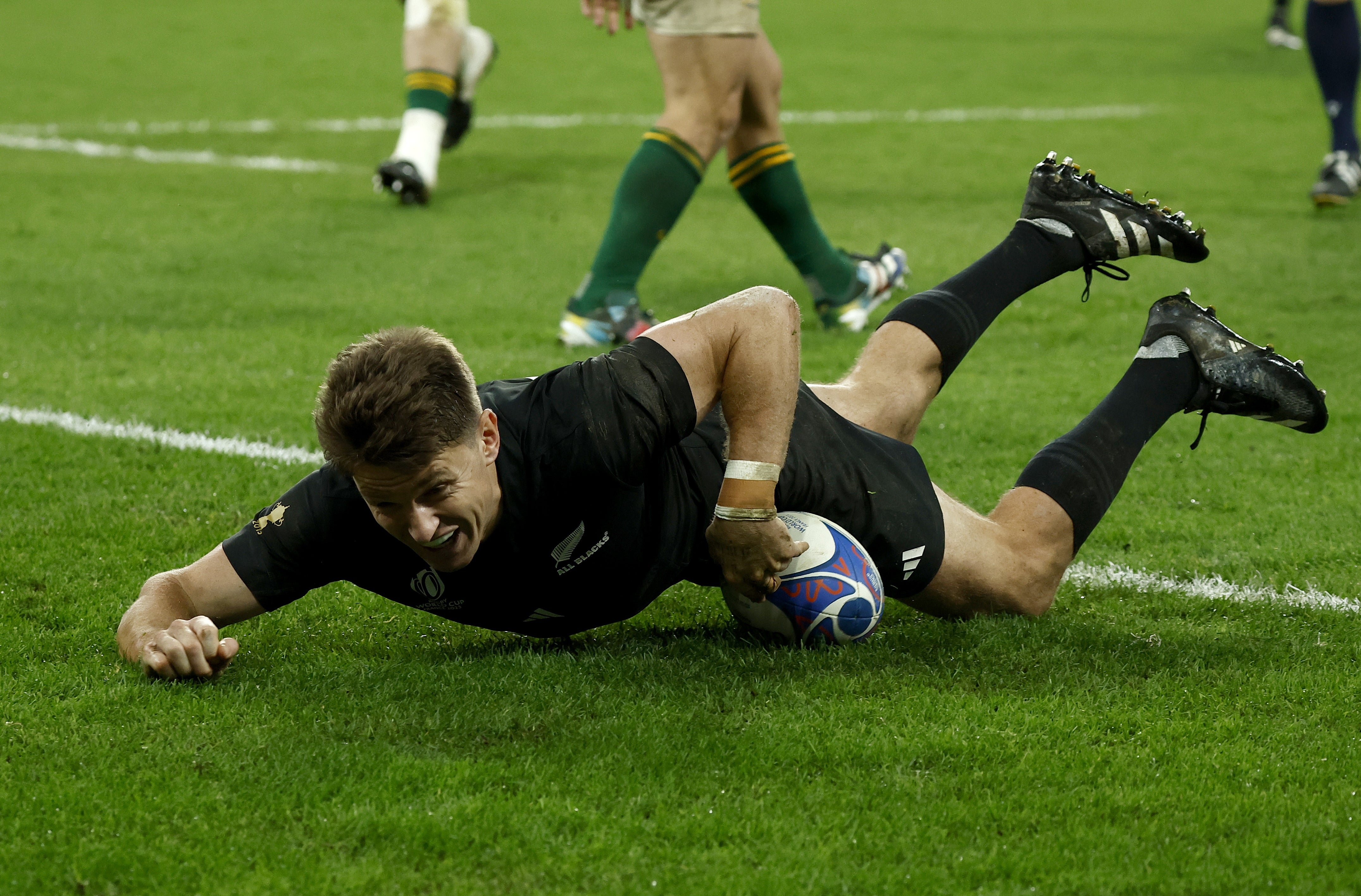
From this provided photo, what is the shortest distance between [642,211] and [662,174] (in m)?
0.17

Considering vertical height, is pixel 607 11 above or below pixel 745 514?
above

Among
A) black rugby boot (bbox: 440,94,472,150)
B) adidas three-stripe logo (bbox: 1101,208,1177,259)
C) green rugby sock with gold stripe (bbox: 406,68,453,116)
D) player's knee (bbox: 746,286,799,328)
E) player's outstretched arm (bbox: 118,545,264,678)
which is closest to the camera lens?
player's outstretched arm (bbox: 118,545,264,678)

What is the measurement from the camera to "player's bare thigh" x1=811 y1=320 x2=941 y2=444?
3871 millimetres

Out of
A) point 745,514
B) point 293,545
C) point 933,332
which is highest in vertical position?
point 933,332

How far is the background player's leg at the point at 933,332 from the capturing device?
389cm

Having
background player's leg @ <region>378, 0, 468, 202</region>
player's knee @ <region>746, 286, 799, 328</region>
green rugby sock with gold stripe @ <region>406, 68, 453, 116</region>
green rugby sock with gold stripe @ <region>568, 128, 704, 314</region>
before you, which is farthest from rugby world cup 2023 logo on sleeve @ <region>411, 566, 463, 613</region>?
green rugby sock with gold stripe @ <region>406, 68, 453, 116</region>

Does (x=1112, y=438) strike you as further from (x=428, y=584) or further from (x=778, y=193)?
(x=778, y=193)

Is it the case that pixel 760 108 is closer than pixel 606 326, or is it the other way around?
pixel 606 326

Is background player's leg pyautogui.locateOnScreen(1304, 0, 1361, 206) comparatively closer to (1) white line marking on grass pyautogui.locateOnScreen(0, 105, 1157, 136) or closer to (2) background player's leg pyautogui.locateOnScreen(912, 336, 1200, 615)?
(1) white line marking on grass pyautogui.locateOnScreen(0, 105, 1157, 136)

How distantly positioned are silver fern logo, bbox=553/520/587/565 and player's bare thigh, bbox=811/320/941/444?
95 centimetres

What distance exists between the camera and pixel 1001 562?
11.7ft

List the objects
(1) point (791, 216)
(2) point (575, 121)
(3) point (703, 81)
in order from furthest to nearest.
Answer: (2) point (575, 121), (1) point (791, 216), (3) point (703, 81)

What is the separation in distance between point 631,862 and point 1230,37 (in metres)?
17.1

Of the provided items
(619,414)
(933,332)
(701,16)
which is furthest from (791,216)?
(619,414)
